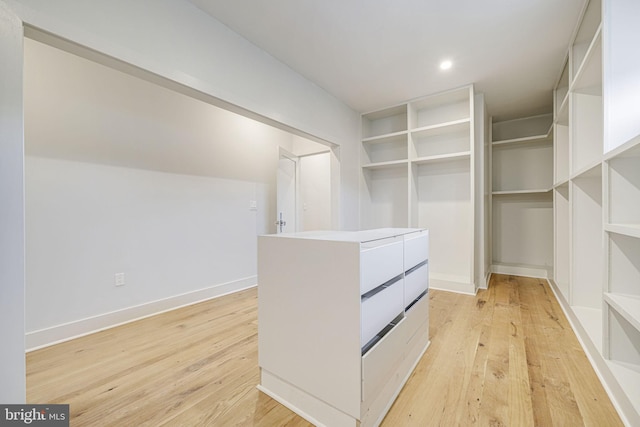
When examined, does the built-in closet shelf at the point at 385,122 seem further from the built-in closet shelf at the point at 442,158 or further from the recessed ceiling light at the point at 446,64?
the recessed ceiling light at the point at 446,64

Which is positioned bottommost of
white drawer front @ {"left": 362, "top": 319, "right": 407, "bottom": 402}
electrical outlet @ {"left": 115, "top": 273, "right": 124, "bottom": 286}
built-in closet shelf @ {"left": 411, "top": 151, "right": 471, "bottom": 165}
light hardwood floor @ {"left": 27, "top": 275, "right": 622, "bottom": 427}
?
light hardwood floor @ {"left": 27, "top": 275, "right": 622, "bottom": 427}

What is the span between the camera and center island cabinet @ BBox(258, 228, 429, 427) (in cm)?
119

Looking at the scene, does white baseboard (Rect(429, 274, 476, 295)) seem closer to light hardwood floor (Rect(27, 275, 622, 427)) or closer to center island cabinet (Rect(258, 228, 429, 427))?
light hardwood floor (Rect(27, 275, 622, 427))

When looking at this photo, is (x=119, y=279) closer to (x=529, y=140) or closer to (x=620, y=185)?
(x=620, y=185)

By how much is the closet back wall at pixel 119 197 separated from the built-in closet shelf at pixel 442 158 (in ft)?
8.15

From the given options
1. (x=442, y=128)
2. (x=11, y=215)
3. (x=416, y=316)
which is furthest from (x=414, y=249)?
(x=442, y=128)

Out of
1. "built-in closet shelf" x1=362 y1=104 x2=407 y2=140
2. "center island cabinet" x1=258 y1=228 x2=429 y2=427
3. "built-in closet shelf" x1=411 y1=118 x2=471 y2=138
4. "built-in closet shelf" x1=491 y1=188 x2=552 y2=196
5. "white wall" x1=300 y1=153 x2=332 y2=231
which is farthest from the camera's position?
"white wall" x1=300 y1=153 x2=332 y2=231

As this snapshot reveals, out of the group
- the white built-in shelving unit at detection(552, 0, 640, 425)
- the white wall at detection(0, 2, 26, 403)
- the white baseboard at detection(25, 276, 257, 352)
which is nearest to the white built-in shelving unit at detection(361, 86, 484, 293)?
the white built-in shelving unit at detection(552, 0, 640, 425)

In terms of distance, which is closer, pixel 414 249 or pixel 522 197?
pixel 414 249

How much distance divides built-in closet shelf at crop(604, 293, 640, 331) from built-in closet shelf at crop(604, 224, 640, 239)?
378 mm

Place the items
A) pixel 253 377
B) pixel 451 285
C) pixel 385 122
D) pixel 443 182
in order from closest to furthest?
pixel 253 377
pixel 451 285
pixel 443 182
pixel 385 122

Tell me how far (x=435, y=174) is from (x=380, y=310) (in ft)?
10.3

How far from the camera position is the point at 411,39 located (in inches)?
95.9

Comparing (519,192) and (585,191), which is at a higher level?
(519,192)
